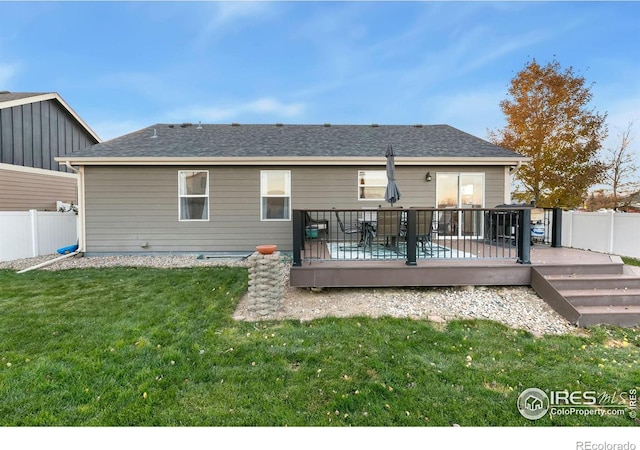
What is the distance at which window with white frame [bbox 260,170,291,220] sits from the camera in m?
8.41

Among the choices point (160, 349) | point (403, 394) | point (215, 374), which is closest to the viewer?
point (403, 394)

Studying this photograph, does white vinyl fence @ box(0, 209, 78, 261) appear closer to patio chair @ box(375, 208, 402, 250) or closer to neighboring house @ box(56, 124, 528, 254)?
neighboring house @ box(56, 124, 528, 254)

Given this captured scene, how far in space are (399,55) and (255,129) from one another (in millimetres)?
7362

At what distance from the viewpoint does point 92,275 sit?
6.46 m

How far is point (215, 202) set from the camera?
8.39 meters

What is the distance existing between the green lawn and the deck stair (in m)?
0.24

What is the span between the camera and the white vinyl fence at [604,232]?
25.8 ft

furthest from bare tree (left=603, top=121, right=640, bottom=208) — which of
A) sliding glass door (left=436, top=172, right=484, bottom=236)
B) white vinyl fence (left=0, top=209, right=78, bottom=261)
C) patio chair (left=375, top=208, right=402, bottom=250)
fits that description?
white vinyl fence (left=0, top=209, right=78, bottom=261)

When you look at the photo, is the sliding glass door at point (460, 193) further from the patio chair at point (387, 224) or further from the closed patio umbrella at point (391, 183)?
the patio chair at point (387, 224)

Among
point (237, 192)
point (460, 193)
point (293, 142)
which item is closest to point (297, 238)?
point (237, 192)

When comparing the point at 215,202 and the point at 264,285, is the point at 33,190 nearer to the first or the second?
the point at 215,202

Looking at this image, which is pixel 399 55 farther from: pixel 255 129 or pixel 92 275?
pixel 92 275

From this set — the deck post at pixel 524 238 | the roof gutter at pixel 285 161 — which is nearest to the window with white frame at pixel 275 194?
the roof gutter at pixel 285 161

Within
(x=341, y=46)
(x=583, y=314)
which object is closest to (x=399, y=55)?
(x=341, y=46)
